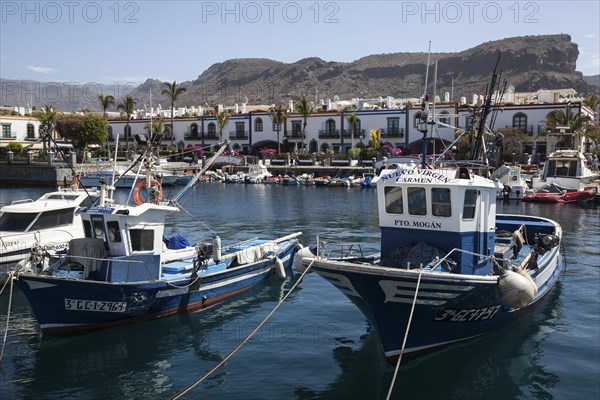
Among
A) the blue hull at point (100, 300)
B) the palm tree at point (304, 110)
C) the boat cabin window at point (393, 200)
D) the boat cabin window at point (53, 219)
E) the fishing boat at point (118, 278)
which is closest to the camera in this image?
the boat cabin window at point (393, 200)

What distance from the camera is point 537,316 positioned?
18.3 m

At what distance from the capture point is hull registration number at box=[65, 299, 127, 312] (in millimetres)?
16219


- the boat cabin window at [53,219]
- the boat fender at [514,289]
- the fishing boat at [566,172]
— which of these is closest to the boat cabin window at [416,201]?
the boat fender at [514,289]

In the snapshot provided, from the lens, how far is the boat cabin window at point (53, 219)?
22.2 m

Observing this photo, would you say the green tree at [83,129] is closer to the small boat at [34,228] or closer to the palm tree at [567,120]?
the palm tree at [567,120]

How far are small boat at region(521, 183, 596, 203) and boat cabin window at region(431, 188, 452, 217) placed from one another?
38.1m

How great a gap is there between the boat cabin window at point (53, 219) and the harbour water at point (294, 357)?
110 inches

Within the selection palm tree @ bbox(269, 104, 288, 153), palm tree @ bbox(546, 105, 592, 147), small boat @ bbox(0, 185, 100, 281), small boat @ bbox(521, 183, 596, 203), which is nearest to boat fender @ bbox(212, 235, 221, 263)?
small boat @ bbox(0, 185, 100, 281)

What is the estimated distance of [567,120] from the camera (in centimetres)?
6309

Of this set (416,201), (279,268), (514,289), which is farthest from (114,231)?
(514,289)

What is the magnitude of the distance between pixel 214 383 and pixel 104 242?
20.5 feet

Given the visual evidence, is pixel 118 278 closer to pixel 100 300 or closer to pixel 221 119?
pixel 100 300

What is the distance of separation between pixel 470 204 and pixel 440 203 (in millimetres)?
844

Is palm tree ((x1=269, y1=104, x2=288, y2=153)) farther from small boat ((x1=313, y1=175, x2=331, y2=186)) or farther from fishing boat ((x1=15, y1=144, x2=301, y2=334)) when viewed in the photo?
fishing boat ((x1=15, y1=144, x2=301, y2=334))
